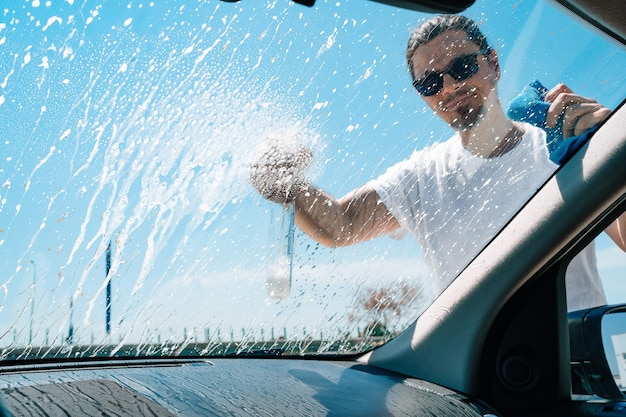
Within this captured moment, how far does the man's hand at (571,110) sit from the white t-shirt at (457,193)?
0.31ft

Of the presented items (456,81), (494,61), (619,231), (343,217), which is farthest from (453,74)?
(619,231)

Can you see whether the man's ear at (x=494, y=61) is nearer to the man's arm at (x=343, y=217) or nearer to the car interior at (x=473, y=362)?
the car interior at (x=473, y=362)

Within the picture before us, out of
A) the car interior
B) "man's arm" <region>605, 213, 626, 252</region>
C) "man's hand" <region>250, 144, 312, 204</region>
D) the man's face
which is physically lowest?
the car interior

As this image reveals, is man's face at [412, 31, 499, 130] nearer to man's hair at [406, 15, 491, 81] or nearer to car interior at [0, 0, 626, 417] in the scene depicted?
man's hair at [406, 15, 491, 81]

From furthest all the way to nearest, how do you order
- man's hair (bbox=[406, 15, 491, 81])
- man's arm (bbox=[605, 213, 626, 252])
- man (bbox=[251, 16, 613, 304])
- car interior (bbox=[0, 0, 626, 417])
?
man's arm (bbox=[605, 213, 626, 252])
man (bbox=[251, 16, 613, 304])
man's hair (bbox=[406, 15, 491, 81])
car interior (bbox=[0, 0, 626, 417])

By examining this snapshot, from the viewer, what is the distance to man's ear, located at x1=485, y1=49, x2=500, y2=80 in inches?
96.0

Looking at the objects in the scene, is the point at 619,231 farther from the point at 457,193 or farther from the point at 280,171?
the point at 280,171

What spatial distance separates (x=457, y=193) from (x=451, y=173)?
0.28ft

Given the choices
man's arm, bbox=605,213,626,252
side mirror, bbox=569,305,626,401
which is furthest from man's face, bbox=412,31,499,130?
side mirror, bbox=569,305,626,401

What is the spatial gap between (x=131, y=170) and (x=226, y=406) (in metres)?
0.85

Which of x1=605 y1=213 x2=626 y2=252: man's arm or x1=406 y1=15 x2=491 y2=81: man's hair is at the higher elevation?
x1=406 y1=15 x2=491 y2=81: man's hair

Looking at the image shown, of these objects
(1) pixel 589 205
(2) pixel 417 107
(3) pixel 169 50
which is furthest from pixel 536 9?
(3) pixel 169 50

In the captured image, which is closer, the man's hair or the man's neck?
the man's hair

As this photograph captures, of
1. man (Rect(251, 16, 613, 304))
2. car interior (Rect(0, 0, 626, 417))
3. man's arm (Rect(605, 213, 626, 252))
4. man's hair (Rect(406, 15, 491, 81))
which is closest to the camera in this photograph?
car interior (Rect(0, 0, 626, 417))
